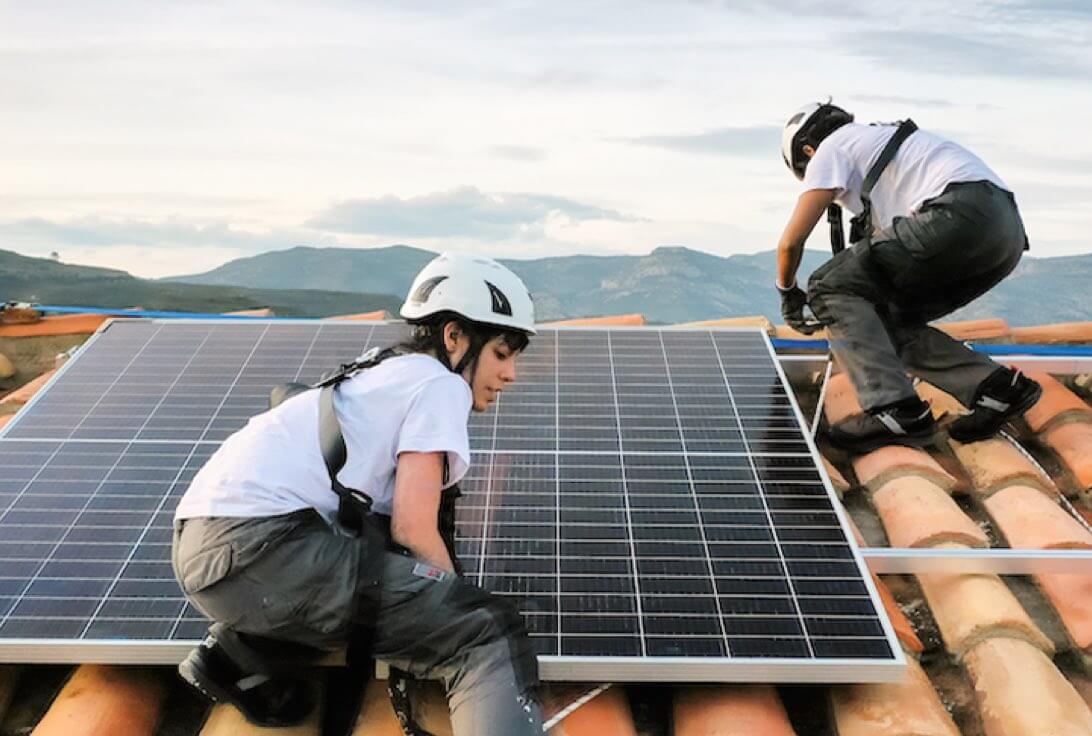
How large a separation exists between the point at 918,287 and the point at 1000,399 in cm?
81

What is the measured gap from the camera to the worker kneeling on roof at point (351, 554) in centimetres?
307

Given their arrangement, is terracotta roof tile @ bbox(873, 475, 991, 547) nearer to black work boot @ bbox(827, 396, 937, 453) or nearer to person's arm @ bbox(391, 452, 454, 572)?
black work boot @ bbox(827, 396, 937, 453)

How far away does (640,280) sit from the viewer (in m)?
72.2

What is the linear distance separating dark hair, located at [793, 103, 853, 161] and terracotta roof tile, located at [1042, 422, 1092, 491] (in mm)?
2345

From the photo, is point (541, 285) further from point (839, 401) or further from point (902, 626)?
point (902, 626)

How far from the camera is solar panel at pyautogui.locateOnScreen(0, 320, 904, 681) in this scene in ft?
11.8

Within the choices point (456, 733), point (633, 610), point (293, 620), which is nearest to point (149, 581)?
point (293, 620)

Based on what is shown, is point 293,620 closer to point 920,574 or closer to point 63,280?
point 920,574

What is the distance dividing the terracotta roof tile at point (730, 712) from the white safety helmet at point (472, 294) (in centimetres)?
150

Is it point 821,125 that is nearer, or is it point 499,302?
point 499,302

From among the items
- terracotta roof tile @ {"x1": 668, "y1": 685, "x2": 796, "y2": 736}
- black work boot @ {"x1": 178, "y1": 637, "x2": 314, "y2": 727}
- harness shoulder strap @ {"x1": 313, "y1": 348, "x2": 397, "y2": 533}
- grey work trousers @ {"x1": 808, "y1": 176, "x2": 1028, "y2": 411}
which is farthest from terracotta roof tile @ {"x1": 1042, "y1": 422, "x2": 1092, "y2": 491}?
black work boot @ {"x1": 178, "y1": 637, "x2": 314, "y2": 727}

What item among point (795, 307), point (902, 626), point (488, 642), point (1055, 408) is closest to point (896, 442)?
point (795, 307)

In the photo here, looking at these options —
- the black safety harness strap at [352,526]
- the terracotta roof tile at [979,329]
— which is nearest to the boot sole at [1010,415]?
the terracotta roof tile at [979,329]

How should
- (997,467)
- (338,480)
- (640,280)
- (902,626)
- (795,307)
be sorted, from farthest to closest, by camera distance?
(640,280) → (795,307) → (997,467) → (902,626) → (338,480)
